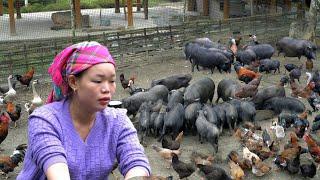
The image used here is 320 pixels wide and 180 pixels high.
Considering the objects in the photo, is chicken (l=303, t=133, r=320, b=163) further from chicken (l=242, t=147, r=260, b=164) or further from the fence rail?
the fence rail

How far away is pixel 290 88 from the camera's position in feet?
37.2

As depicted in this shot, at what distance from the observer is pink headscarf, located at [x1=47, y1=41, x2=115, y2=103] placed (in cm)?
161

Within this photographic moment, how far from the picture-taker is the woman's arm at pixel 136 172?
1.63 m

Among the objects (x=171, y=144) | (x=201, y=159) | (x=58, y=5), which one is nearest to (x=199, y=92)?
(x=171, y=144)

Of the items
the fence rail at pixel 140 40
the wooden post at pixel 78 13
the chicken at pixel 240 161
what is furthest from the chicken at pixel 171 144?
the wooden post at pixel 78 13

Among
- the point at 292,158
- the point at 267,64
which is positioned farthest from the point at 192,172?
the point at 267,64

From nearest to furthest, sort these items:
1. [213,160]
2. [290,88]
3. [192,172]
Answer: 1. [192,172]
2. [213,160]
3. [290,88]

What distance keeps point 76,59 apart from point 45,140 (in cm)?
30

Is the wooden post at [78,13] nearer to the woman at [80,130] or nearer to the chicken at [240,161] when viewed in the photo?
the chicken at [240,161]

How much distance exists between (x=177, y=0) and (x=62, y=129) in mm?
28632

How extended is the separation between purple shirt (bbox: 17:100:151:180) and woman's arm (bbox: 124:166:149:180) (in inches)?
0.7

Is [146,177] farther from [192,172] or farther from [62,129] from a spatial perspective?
[192,172]

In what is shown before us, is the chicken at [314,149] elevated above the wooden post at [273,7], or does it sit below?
below

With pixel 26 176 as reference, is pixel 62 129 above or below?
above
